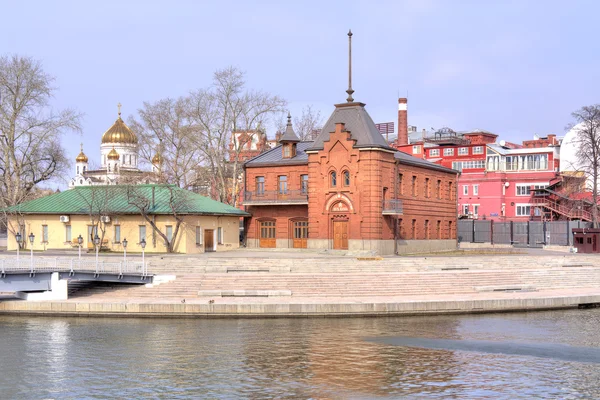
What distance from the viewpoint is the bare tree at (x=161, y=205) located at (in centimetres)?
5633

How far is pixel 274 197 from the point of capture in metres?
61.9

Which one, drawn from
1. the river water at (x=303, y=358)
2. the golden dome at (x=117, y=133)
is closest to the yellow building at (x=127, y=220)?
the river water at (x=303, y=358)

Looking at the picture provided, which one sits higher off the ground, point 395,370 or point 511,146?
point 511,146

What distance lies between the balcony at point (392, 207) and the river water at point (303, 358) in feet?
62.4

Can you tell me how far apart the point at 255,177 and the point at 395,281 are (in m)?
22.8

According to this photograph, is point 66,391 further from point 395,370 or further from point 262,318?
point 262,318

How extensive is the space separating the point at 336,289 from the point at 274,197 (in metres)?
20.7

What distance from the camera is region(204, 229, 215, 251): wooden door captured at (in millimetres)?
59781

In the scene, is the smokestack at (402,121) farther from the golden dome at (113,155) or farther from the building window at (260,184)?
the golden dome at (113,155)

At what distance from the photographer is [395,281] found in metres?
43.5

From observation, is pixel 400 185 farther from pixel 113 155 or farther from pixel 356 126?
pixel 113 155

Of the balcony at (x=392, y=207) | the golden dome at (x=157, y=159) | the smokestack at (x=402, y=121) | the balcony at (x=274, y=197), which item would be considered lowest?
the balcony at (x=392, y=207)

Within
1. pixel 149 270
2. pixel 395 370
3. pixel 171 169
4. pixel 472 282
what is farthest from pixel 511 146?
pixel 395 370

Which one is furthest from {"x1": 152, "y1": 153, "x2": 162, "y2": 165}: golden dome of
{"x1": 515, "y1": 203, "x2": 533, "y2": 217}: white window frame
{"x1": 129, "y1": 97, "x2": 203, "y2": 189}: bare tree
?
{"x1": 515, "y1": 203, "x2": 533, "y2": 217}: white window frame
